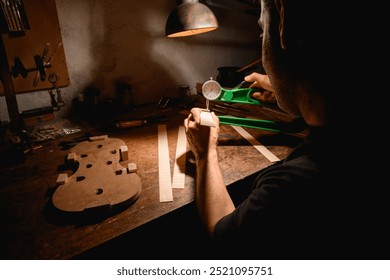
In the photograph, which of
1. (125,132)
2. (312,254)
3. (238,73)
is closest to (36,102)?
(125,132)

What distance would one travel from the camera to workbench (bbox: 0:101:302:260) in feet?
2.97

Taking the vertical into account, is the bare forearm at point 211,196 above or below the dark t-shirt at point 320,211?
below

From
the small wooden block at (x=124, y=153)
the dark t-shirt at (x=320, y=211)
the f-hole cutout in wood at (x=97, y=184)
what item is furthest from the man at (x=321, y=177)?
the small wooden block at (x=124, y=153)

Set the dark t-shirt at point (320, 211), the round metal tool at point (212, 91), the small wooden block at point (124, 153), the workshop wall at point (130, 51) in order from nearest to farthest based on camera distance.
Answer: the dark t-shirt at point (320, 211)
the small wooden block at point (124, 153)
the round metal tool at point (212, 91)
the workshop wall at point (130, 51)

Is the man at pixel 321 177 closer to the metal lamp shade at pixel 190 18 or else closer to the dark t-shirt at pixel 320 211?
the dark t-shirt at pixel 320 211

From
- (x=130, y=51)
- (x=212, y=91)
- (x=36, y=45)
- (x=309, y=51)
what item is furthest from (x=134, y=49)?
(x=309, y=51)

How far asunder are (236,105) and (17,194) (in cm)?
162

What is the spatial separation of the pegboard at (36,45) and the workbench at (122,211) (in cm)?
56

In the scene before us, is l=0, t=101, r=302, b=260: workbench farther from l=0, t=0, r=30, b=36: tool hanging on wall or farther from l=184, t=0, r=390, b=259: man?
l=0, t=0, r=30, b=36: tool hanging on wall

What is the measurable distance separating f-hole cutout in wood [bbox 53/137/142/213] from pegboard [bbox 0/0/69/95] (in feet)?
2.76

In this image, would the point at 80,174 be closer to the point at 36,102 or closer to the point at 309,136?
the point at 309,136

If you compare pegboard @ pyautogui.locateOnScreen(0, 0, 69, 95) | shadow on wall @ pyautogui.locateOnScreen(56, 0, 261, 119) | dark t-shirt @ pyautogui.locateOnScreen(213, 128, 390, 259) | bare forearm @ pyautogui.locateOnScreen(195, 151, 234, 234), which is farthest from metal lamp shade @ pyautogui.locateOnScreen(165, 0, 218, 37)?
dark t-shirt @ pyautogui.locateOnScreen(213, 128, 390, 259)

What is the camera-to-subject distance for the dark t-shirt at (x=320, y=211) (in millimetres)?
628

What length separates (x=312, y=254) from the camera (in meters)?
0.69
